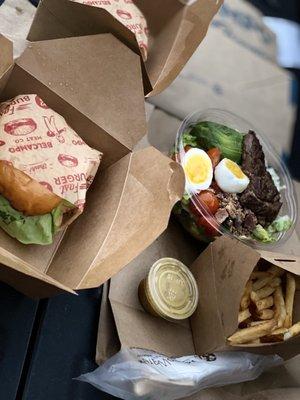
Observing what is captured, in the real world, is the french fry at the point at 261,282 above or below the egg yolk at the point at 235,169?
below

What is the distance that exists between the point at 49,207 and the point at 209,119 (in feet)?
2.28

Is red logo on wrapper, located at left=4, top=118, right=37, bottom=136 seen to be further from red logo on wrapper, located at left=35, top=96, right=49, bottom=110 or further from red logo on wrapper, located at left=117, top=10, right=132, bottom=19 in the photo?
red logo on wrapper, located at left=117, top=10, right=132, bottom=19

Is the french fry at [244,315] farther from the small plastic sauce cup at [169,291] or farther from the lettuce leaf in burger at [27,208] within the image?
the lettuce leaf in burger at [27,208]

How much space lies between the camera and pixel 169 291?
134 cm

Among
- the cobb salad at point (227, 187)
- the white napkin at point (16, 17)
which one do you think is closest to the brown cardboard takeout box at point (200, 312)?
the cobb salad at point (227, 187)

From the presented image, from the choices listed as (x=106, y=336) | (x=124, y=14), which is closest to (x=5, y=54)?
(x=124, y=14)

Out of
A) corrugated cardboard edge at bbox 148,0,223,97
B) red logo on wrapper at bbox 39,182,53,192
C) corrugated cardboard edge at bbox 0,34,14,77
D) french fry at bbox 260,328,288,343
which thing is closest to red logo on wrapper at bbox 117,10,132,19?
corrugated cardboard edge at bbox 148,0,223,97

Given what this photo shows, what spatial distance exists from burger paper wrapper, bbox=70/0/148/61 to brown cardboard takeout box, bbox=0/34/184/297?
172mm

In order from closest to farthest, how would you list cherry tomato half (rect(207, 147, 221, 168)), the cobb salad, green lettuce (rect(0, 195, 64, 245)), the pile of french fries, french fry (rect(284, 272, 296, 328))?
green lettuce (rect(0, 195, 64, 245)) < the pile of french fries < french fry (rect(284, 272, 296, 328)) < the cobb salad < cherry tomato half (rect(207, 147, 221, 168))

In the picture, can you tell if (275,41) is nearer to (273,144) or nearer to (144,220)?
(273,144)

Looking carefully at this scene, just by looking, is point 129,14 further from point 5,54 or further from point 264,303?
point 264,303

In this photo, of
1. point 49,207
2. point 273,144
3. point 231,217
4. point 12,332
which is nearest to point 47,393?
point 12,332

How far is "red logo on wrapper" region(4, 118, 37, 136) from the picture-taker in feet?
3.94

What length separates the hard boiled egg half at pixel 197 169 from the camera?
1.52 m
